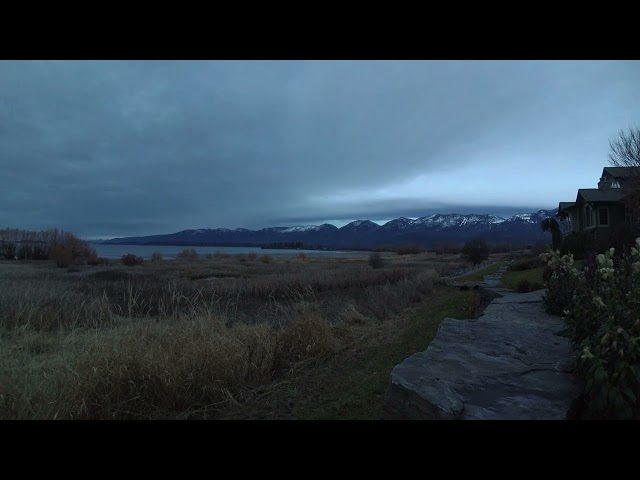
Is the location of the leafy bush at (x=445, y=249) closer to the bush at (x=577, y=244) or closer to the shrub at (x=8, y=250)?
the bush at (x=577, y=244)

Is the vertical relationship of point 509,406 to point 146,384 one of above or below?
above

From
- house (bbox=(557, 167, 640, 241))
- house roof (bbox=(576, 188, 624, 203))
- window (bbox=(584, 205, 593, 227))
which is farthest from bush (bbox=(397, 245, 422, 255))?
house roof (bbox=(576, 188, 624, 203))

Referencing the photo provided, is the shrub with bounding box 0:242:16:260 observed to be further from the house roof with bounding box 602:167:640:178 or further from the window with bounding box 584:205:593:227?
the window with bounding box 584:205:593:227

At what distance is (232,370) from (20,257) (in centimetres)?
5860

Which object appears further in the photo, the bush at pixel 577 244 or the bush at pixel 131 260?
the bush at pixel 131 260

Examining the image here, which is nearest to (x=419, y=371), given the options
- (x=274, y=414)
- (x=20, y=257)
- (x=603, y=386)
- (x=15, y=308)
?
(x=603, y=386)

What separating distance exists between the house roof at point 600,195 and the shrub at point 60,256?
154 feet

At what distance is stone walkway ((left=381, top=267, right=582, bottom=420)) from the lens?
289cm

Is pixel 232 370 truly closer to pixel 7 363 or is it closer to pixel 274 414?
pixel 274 414

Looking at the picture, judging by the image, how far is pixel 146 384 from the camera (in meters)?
4.77

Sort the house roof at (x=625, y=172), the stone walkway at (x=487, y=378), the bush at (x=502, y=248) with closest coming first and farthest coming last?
the stone walkway at (x=487, y=378) < the house roof at (x=625, y=172) < the bush at (x=502, y=248)

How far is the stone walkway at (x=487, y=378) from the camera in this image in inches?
114

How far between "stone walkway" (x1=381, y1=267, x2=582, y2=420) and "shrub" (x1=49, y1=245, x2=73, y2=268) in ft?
151

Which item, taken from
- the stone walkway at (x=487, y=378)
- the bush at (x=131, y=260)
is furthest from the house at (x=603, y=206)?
the bush at (x=131, y=260)
